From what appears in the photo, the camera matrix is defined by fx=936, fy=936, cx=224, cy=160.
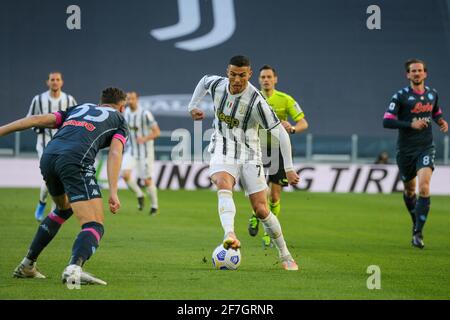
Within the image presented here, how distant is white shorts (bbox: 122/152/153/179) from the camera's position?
19219mm

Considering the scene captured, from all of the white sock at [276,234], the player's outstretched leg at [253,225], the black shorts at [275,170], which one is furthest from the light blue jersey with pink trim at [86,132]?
the player's outstretched leg at [253,225]

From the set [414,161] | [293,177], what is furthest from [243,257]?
[414,161]

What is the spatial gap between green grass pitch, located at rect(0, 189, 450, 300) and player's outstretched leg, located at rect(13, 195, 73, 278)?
0.17 m

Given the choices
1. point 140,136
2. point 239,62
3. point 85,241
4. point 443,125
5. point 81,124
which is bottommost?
point 140,136

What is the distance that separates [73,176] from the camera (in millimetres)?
8156

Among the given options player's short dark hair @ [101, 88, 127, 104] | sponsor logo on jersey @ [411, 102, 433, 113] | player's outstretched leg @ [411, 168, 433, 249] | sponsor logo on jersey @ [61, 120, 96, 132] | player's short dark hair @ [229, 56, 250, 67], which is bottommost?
player's outstretched leg @ [411, 168, 433, 249]

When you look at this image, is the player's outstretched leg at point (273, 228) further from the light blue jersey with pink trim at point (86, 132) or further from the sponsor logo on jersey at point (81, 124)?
the sponsor logo on jersey at point (81, 124)

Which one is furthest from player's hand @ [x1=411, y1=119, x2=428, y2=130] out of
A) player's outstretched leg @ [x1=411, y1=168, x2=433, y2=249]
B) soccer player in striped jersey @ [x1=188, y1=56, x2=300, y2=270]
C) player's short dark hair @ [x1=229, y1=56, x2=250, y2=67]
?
player's short dark hair @ [x1=229, y1=56, x2=250, y2=67]

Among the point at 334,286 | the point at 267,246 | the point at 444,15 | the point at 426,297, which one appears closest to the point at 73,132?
the point at 334,286

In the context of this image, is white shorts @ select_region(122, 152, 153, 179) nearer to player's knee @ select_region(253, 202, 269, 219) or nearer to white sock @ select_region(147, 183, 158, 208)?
white sock @ select_region(147, 183, 158, 208)

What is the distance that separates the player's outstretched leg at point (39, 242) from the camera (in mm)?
8578

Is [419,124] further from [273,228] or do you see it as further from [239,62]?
[239,62]

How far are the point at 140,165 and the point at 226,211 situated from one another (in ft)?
34.2
